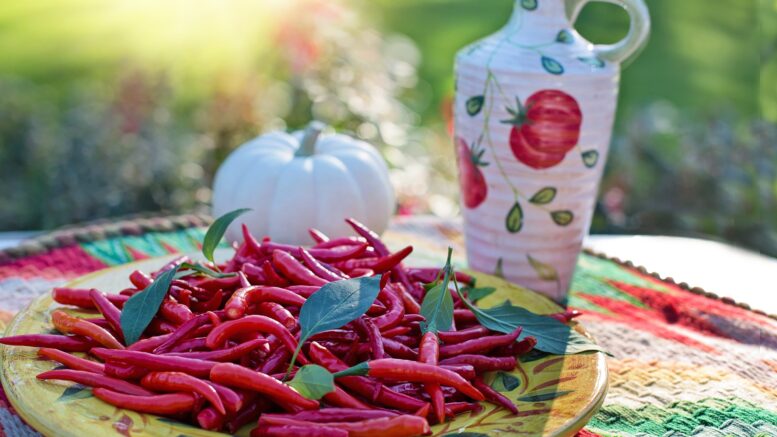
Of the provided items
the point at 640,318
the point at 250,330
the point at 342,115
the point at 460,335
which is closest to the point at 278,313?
the point at 250,330

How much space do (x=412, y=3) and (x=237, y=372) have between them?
4.57 meters

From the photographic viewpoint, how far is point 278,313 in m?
1.37

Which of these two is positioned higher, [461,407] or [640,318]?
[461,407]

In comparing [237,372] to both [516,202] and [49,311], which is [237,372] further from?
[516,202]

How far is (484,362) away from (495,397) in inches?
3.7

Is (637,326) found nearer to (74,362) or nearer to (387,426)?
(387,426)

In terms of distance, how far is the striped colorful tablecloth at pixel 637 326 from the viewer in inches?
59.4

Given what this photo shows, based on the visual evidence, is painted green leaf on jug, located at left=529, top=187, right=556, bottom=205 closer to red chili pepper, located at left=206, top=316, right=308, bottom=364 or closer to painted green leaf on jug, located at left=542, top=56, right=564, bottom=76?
painted green leaf on jug, located at left=542, top=56, right=564, bottom=76

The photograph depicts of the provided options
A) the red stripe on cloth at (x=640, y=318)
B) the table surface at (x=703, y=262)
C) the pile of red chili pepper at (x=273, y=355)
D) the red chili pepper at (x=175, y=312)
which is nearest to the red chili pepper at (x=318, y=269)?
the pile of red chili pepper at (x=273, y=355)

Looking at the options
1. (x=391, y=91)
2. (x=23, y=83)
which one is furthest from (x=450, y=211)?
(x=23, y=83)

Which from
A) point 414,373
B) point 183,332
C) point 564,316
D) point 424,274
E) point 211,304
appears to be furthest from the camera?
point 424,274

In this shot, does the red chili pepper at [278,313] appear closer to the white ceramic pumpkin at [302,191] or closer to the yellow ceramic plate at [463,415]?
the yellow ceramic plate at [463,415]

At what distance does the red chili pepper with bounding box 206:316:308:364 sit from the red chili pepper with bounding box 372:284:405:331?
5.4 inches

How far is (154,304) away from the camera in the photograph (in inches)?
54.3
